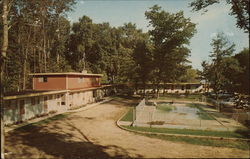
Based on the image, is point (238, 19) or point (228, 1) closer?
point (238, 19)

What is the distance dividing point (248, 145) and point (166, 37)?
31164mm

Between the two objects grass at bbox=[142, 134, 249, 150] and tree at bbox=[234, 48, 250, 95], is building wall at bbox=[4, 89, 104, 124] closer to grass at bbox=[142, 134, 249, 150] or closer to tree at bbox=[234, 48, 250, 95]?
grass at bbox=[142, 134, 249, 150]

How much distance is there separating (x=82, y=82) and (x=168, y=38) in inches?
846

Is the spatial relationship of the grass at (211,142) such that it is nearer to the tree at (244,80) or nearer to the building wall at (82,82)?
the tree at (244,80)

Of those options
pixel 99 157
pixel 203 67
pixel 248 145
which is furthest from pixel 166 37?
pixel 99 157

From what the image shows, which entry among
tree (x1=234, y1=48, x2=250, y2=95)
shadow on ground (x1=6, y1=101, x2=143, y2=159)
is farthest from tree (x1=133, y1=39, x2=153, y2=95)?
tree (x1=234, y1=48, x2=250, y2=95)

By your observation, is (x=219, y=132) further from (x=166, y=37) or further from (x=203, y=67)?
(x=203, y=67)

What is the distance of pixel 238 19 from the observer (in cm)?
1272

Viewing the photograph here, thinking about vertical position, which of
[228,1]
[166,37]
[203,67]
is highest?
[166,37]

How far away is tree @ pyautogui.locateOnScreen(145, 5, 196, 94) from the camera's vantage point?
40688mm

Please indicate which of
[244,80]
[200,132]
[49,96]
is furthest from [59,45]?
[244,80]

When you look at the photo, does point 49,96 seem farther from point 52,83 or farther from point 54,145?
point 54,145

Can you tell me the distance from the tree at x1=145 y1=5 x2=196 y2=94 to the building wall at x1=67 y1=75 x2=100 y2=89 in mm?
14784

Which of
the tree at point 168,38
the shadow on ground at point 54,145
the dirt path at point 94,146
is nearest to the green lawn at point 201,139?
the dirt path at point 94,146
